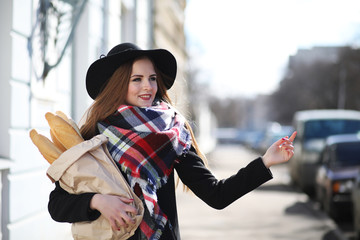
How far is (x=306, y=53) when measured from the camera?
6669cm

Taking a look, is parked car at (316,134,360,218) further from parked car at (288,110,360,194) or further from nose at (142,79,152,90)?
nose at (142,79,152,90)

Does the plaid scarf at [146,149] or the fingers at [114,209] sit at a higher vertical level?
the plaid scarf at [146,149]

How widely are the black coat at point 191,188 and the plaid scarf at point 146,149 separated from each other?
7 centimetres

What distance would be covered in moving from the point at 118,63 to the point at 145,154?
474 millimetres

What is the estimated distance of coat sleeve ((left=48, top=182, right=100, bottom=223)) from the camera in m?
2.28

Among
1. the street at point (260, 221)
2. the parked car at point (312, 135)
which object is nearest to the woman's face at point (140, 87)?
the street at point (260, 221)

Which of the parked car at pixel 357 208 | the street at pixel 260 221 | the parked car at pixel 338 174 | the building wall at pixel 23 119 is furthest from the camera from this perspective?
the parked car at pixel 338 174

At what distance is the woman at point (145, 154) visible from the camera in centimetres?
234

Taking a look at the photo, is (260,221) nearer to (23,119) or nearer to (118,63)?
(23,119)

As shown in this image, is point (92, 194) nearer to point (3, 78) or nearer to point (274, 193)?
point (3, 78)

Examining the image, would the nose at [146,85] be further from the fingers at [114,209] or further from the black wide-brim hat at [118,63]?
the fingers at [114,209]

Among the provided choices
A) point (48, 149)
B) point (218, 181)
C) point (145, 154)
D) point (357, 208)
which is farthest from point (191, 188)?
point (357, 208)

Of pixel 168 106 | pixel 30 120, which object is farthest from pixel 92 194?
pixel 30 120

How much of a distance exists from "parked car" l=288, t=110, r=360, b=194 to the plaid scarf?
12.2 metres
